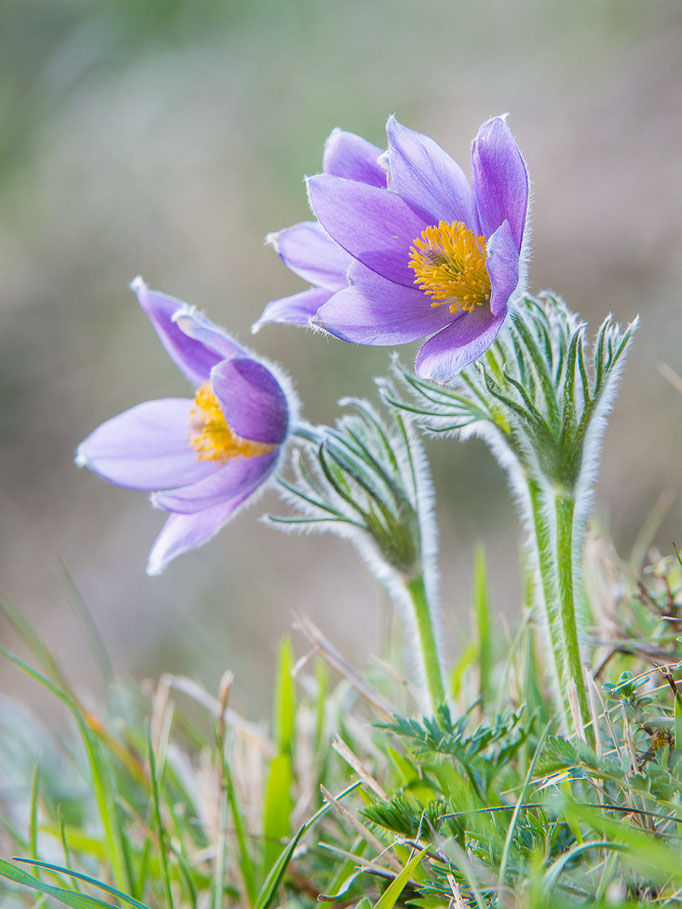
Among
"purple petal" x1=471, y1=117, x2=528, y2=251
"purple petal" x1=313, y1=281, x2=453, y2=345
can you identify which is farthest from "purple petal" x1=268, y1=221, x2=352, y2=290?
"purple petal" x1=471, y1=117, x2=528, y2=251

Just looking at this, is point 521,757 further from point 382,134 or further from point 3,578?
point 3,578

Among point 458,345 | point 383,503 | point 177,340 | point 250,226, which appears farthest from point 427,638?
point 250,226

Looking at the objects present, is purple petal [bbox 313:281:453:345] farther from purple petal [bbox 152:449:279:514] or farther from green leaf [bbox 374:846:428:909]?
green leaf [bbox 374:846:428:909]

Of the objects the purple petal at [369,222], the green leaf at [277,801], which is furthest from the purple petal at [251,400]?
the green leaf at [277,801]

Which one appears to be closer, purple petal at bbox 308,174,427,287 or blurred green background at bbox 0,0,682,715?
purple petal at bbox 308,174,427,287

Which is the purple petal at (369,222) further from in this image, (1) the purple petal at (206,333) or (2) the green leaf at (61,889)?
(2) the green leaf at (61,889)

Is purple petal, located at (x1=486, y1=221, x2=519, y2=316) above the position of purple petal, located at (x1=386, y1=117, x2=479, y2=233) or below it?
below
